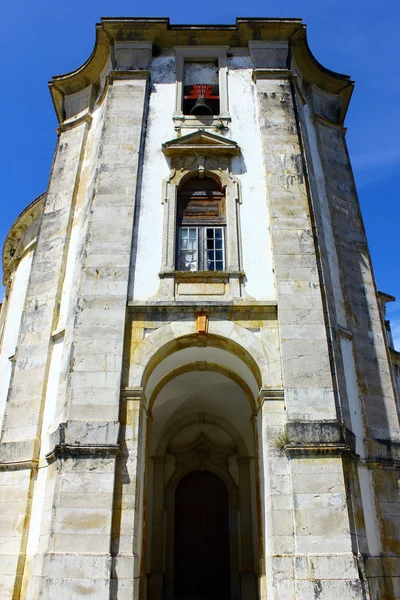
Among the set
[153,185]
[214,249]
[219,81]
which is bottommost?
[214,249]

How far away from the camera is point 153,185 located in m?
11.9

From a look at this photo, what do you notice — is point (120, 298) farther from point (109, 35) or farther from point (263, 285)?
point (109, 35)

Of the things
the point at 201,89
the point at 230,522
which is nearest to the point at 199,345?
the point at 230,522

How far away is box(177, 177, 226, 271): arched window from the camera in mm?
11242

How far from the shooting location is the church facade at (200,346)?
341 inches

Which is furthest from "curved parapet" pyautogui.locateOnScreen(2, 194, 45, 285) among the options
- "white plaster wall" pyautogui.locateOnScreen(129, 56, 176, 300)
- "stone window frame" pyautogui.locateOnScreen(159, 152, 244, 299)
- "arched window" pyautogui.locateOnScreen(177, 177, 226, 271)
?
"arched window" pyautogui.locateOnScreen(177, 177, 226, 271)

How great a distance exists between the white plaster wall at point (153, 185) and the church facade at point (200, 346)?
0.04 metres

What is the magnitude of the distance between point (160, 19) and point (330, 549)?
1283 cm

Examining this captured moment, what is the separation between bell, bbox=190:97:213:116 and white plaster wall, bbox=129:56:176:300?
58 cm

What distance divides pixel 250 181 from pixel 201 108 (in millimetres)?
2705

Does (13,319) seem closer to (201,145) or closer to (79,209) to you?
(79,209)

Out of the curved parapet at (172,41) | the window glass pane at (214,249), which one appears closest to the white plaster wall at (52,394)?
the window glass pane at (214,249)

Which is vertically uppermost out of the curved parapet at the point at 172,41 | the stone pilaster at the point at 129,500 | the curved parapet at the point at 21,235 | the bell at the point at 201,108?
the curved parapet at the point at 172,41

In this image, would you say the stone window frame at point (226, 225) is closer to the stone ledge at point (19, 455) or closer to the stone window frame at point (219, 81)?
the stone window frame at point (219, 81)
